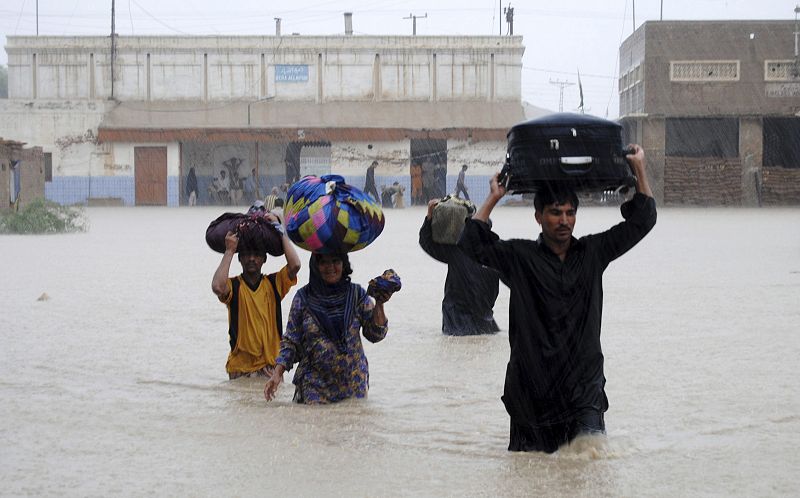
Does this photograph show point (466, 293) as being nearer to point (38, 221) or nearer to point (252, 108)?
point (38, 221)

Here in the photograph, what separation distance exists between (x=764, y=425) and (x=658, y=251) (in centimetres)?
1339

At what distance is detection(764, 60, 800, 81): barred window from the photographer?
139 feet

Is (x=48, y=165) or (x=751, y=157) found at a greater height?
(x=751, y=157)

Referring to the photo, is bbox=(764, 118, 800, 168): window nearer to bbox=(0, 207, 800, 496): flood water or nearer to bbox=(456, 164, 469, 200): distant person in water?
bbox=(456, 164, 469, 200): distant person in water

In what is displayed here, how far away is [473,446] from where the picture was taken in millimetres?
5398

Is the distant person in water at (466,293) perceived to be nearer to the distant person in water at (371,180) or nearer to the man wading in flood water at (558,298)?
the man wading in flood water at (558,298)

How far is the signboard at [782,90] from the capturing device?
4244 centimetres

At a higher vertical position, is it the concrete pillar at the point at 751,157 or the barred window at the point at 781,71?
the barred window at the point at 781,71

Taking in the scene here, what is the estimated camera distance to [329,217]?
5652 mm

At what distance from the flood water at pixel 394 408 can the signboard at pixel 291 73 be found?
34.4 metres

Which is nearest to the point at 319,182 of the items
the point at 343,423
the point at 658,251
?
the point at 343,423

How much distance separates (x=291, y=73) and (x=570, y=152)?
43.0 meters

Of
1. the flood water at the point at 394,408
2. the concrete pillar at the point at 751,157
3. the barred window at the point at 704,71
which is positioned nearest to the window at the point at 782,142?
the concrete pillar at the point at 751,157

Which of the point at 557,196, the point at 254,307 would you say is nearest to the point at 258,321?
the point at 254,307
